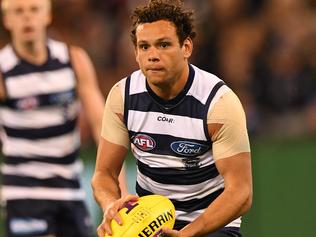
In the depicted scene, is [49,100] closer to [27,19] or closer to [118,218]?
[27,19]

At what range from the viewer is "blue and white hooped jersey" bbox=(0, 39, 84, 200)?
6.88 metres

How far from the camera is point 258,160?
884cm

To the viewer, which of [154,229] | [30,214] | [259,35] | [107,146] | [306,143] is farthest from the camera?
[259,35]

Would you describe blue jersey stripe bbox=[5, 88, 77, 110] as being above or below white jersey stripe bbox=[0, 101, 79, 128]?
above

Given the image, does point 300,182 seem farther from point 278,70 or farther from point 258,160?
point 278,70

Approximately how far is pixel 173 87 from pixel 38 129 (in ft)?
6.82

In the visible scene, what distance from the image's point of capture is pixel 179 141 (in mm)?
5012

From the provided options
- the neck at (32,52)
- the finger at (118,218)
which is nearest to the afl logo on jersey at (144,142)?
the finger at (118,218)

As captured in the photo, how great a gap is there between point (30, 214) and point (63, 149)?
49 cm

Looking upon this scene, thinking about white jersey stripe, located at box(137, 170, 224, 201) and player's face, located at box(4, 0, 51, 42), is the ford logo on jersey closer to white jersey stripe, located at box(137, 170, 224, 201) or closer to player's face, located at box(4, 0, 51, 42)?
white jersey stripe, located at box(137, 170, 224, 201)

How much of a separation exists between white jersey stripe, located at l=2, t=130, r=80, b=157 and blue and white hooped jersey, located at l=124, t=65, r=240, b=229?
70.9 inches

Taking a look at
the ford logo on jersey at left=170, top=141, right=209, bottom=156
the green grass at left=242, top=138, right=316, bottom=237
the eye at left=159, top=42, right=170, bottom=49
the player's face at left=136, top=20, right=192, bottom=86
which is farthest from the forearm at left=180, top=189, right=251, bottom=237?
the green grass at left=242, top=138, right=316, bottom=237

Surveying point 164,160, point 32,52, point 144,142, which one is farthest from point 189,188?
point 32,52

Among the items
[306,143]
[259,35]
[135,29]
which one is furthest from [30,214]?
[259,35]
